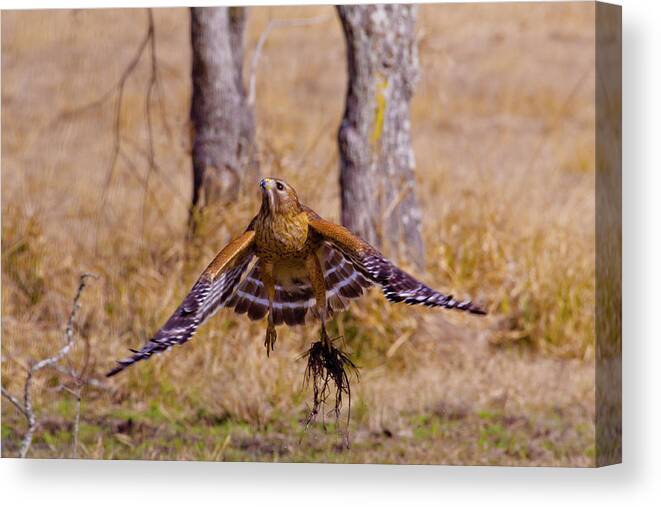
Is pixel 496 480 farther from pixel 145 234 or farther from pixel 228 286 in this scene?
pixel 145 234

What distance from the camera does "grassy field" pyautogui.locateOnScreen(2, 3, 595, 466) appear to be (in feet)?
26.5

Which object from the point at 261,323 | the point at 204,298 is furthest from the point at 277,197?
the point at 261,323

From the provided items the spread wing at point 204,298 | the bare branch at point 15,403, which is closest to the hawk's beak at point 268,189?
the spread wing at point 204,298


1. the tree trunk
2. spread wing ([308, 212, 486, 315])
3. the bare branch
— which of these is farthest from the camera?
the tree trunk

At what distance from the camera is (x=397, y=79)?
8.94 m

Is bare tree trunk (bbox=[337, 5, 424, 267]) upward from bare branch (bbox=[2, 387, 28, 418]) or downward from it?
upward

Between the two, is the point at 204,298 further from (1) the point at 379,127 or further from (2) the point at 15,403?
(1) the point at 379,127

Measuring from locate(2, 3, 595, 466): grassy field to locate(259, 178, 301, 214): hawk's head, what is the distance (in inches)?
79.5

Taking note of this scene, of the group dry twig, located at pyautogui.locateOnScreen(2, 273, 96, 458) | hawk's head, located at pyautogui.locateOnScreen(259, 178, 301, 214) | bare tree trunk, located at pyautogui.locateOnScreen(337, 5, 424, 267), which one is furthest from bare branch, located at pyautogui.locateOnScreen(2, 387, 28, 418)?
bare tree trunk, located at pyautogui.locateOnScreen(337, 5, 424, 267)

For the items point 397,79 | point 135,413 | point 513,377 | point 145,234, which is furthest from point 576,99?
point 135,413

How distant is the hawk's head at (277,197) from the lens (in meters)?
6.04

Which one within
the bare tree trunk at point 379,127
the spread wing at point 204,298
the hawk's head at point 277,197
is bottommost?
the spread wing at point 204,298

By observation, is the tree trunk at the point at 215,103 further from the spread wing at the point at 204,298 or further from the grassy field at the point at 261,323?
the spread wing at the point at 204,298

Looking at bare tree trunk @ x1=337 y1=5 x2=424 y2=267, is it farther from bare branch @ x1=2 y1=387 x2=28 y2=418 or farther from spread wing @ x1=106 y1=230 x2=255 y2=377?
spread wing @ x1=106 y1=230 x2=255 y2=377
